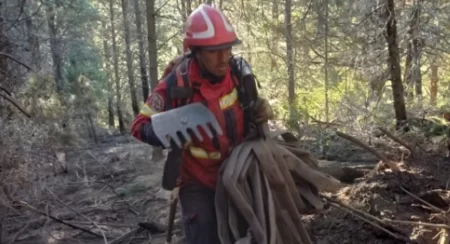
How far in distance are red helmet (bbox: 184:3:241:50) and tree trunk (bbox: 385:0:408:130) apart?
594 cm

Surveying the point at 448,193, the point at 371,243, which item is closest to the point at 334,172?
the point at 448,193

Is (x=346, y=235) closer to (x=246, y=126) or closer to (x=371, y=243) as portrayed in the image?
(x=371, y=243)

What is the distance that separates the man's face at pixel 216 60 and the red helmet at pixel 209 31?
2.0 inches

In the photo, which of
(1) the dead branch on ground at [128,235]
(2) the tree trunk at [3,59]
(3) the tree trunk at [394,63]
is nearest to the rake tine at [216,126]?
(1) the dead branch on ground at [128,235]

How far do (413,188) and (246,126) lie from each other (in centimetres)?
312

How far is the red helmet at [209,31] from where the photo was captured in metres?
3.24

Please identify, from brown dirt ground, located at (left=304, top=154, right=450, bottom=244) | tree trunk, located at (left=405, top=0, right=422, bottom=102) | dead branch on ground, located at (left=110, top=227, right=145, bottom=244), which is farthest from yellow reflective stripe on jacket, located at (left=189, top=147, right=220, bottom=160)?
tree trunk, located at (left=405, top=0, right=422, bottom=102)

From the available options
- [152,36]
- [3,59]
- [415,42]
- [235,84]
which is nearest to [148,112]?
[235,84]

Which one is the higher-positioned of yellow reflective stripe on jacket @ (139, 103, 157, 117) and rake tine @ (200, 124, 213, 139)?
yellow reflective stripe on jacket @ (139, 103, 157, 117)

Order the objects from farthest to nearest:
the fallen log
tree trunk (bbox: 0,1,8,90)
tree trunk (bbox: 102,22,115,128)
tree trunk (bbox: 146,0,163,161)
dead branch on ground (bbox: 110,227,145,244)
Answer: tree trunk (bbox: 102,22,115,128) < tree trunk (bbox: 146,0,163,161) < the fallen log < tree trunk (bbox: 0,1,8,90) < dead branch on ground (bbox: 110,227,145,244)

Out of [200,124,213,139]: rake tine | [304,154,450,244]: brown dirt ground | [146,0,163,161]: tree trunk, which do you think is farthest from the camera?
[146,0,163,161]: tree trunk

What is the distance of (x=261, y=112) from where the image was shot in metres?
3.31

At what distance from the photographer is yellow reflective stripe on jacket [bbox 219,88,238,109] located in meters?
3.36

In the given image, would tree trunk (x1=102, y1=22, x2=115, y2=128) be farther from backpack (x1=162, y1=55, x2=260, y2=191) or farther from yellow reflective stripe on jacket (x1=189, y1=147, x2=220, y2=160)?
yellow reflective stripe on jacket (x1=189, y1=147, x2=220, y2=160)
